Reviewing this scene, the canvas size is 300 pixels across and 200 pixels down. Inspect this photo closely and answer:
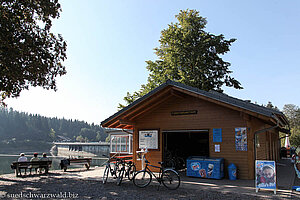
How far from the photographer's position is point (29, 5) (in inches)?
467

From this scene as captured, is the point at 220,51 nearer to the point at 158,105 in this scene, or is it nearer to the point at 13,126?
the point at 158,105

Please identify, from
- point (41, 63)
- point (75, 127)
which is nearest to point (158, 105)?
point (41, 63)

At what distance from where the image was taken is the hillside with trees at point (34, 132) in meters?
101

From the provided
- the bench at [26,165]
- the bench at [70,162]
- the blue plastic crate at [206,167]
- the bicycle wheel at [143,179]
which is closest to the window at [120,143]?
the bench at [70,162]

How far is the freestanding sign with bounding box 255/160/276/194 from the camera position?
7.40m

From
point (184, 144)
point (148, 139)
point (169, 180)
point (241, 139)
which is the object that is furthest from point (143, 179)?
point (184, 144)

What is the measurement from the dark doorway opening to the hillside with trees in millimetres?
93003

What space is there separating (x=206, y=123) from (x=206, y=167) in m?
1.83

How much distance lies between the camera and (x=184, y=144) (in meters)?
15.4

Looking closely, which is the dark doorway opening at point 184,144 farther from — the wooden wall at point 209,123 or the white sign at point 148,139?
the wooden wall at point 209,123

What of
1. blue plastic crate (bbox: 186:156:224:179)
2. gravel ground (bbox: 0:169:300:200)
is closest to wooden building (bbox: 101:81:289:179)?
blue plastic crate (bbox: 186:156:224:179)

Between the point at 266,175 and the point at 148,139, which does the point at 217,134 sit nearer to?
the point at 266,175

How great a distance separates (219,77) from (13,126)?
12632cm

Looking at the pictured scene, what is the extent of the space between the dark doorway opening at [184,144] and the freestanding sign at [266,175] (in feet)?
21.3
